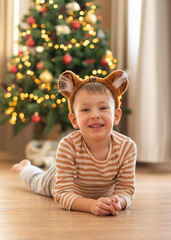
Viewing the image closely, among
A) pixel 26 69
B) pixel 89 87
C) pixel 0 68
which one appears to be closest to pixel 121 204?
pixel 89 87

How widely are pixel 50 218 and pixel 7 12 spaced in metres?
2.93

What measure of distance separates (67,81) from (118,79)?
0.20 meters

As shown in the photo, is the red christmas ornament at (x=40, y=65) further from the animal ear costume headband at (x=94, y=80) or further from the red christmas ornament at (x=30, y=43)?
the animal ear costume headband at (x=94, y=80)

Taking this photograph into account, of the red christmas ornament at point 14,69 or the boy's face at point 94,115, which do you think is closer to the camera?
the boy's face at point 94,115

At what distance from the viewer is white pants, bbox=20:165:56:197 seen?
1.82 meters

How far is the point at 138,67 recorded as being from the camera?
287cm

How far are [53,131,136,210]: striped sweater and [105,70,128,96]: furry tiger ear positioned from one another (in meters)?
0.21

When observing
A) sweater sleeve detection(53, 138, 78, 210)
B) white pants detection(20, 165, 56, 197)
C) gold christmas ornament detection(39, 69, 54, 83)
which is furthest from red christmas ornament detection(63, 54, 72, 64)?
sweater sleeve detection(53, 138, 78, 210)

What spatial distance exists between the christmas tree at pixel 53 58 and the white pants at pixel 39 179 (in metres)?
0.84

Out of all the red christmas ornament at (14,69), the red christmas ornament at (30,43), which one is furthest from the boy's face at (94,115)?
the red christmas ornament at (14,69)

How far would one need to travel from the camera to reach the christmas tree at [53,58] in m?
2.82

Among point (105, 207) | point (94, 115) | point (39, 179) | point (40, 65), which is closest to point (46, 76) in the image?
point (40, 65)

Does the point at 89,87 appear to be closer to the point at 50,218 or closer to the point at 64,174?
the point at 64,174

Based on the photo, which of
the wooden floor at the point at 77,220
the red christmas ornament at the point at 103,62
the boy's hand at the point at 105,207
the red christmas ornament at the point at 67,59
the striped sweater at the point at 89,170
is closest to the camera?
the wooden floor at the point at 77,220
